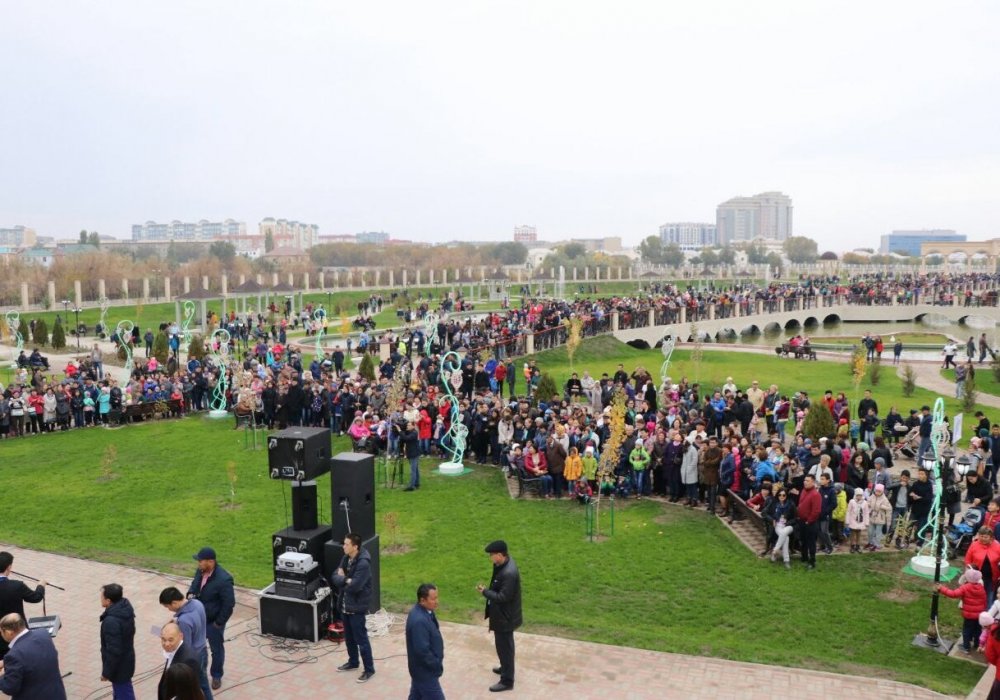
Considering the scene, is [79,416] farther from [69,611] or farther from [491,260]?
[491,260]

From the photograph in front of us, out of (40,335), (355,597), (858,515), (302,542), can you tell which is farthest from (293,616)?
(40,335)

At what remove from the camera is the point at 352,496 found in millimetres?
9602

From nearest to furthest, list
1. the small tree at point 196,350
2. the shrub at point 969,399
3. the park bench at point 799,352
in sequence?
the shrub at point 969,399, the small tree at point 196,350, the park bench at point 799,352

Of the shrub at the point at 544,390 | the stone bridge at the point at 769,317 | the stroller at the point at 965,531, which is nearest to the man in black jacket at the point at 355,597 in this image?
the stroller at the point at 965,531

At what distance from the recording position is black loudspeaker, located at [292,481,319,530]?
31.5ft

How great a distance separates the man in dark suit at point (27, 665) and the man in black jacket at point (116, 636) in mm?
597

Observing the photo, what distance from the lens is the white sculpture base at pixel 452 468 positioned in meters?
17.5

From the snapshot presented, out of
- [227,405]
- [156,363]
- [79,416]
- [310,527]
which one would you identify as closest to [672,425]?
[310,527]

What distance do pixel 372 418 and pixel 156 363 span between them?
13920 millimetres

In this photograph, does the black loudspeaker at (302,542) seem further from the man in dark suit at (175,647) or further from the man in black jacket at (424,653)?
the man in dark suit at (175,647)

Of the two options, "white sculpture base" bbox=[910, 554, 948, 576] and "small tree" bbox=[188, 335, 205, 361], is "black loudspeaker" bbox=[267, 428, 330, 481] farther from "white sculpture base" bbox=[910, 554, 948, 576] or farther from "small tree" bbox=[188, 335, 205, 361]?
"small tree" bbox=[188, 335, 205, 361]

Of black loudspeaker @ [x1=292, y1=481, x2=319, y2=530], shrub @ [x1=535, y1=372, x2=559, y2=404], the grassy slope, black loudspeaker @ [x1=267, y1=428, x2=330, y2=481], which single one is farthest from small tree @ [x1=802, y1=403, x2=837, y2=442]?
black loudspeaker @ [x1=267, y1=428, x2=330, y2=481]

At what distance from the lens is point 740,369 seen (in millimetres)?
32156

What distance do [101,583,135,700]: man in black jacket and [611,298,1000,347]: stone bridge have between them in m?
32.4
